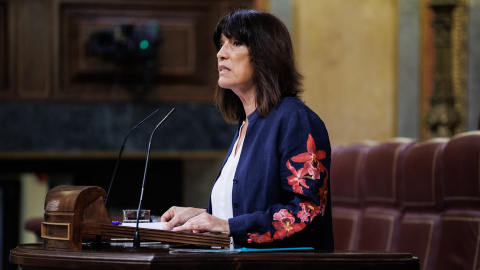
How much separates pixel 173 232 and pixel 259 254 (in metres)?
0.21

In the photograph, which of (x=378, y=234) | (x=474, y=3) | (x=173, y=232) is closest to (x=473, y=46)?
(x=474, y=3)

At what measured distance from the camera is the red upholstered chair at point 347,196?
3.16m

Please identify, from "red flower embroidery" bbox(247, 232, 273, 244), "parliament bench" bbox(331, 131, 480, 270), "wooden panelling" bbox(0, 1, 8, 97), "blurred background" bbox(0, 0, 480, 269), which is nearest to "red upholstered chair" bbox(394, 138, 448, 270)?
"parliament bench" bbox(331, 131, 480, 270)

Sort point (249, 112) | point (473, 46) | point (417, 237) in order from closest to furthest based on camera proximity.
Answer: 1. point (249, 112)
2. point (417, 237)
3. point (473, 46)

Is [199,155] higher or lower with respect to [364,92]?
lower

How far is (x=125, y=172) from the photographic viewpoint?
5.21m

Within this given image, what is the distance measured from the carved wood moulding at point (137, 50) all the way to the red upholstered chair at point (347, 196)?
1.60 meters

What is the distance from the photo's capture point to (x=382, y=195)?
9.66ft

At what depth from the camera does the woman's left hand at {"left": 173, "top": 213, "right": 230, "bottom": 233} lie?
1.64m

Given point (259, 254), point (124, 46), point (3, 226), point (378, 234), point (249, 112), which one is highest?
point (124, 46)

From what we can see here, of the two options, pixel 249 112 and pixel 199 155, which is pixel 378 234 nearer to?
pixel 249 112

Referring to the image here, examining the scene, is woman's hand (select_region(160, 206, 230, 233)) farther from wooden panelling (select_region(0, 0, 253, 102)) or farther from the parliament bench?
wooden panelling (select_region(0, 0, 253, 102))

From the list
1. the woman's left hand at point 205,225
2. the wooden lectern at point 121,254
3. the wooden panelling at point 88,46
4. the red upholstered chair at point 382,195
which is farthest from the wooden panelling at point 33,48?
the woman's left hand at point 205,225

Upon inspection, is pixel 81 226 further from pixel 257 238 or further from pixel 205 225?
pixel 257 238
